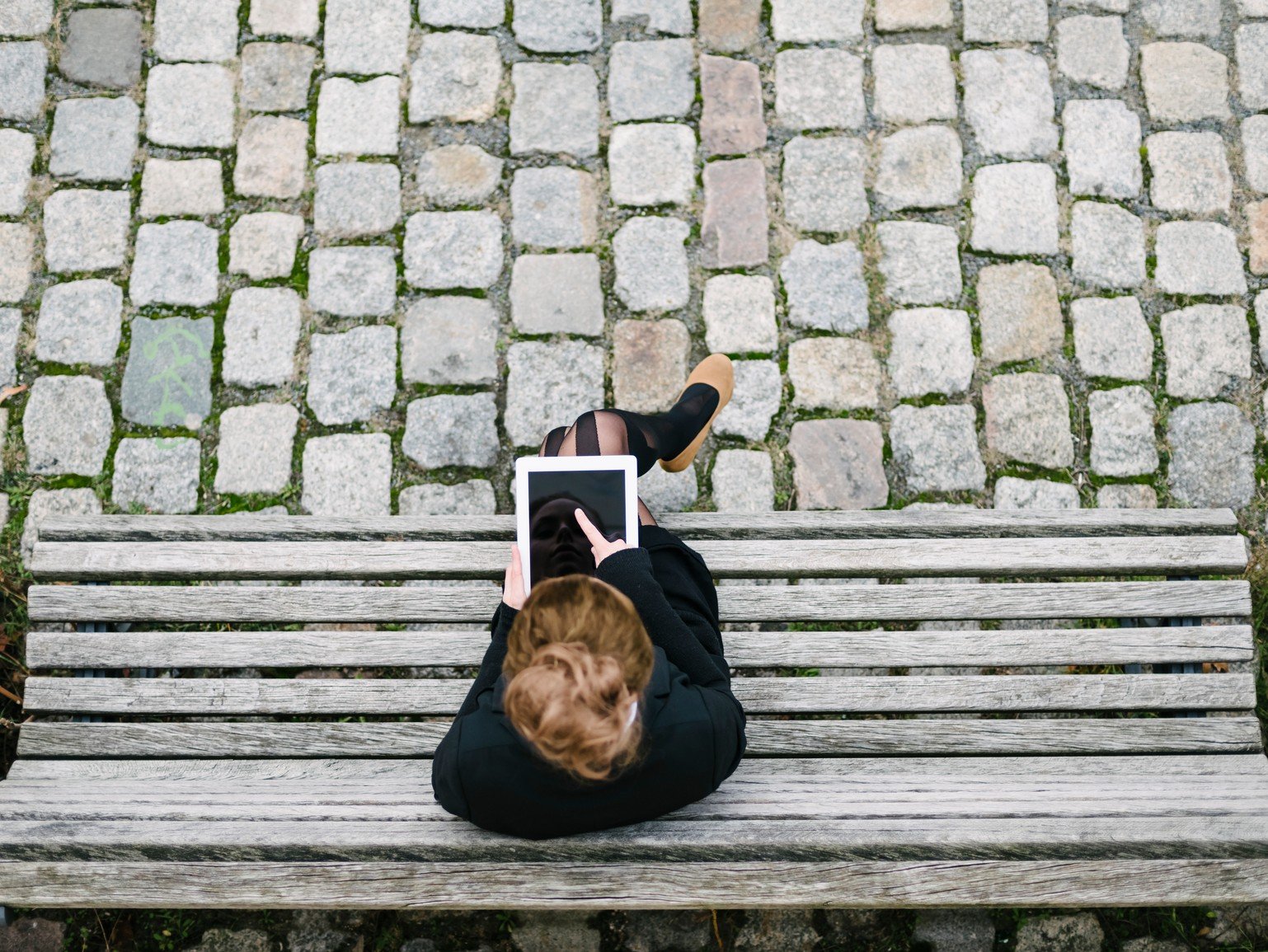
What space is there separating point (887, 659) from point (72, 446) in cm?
304

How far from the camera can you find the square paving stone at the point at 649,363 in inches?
155

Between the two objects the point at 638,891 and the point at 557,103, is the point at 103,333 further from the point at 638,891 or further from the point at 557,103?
the point at 638,891

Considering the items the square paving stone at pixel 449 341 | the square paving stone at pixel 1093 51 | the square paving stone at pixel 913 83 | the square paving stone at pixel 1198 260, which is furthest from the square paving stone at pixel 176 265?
the square paving stone at pixel 1198 260

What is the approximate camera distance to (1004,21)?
14.1 feet

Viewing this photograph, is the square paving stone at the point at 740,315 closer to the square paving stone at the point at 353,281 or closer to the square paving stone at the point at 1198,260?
the square paving stone at the point at 353,281

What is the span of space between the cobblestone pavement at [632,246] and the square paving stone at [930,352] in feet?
0.04

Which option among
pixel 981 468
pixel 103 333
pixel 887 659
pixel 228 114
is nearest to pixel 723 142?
pixel 981 468

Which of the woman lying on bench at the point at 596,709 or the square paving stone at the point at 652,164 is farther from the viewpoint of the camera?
the square paving stone at the point at 652,164

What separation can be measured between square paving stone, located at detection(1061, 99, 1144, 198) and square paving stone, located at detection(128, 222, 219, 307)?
340cm

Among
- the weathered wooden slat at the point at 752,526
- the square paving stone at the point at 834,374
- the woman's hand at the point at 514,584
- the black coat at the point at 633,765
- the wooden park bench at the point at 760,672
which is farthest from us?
the square paving stone at the point at 834,374

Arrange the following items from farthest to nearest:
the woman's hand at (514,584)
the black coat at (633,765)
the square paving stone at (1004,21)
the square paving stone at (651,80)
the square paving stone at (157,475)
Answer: the square paving stone at (1004,21) → the square paving stone at (651,80) → the square paving stone at (157,475) → the woman's hand at (514,584) → the black coat at (633,765)

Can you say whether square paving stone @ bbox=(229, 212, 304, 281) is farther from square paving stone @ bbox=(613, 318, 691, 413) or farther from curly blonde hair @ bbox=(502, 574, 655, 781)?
curly blonde hair @ bbox=(502, 574, 655, 781)

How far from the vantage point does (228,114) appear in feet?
13.7

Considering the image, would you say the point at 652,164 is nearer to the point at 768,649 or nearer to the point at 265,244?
the point at 265,244
